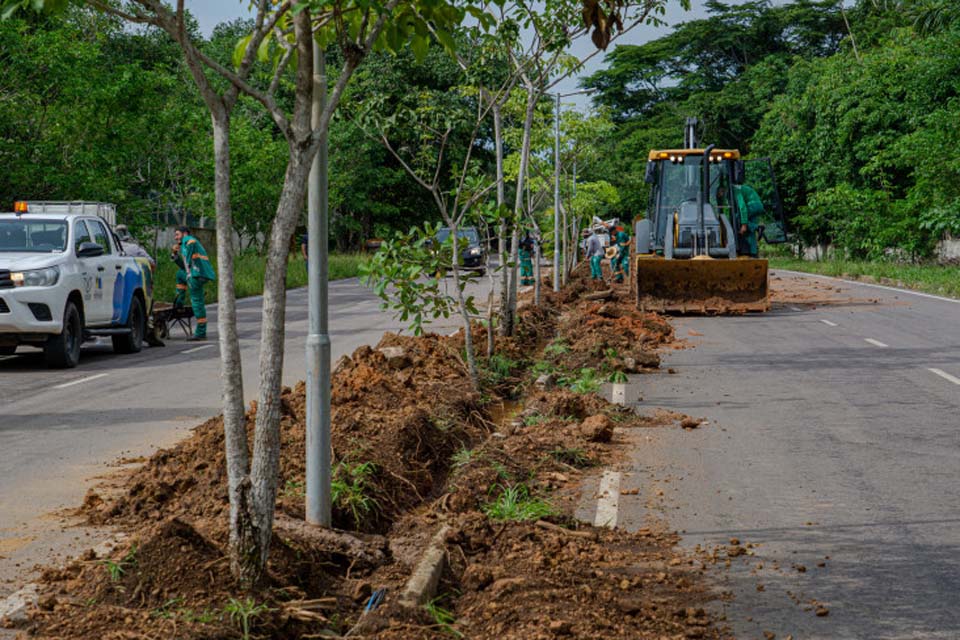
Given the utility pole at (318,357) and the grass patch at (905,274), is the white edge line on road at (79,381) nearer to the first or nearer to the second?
the utility pole at (318,357)

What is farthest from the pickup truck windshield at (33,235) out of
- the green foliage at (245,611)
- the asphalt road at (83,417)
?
the green foliage at (245,611)

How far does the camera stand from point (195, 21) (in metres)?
67.6

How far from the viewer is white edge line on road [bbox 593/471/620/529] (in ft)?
23.2

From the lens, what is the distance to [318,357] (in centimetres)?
610

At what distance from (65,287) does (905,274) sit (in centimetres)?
2605

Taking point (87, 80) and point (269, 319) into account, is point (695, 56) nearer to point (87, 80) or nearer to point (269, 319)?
point (87, 80)

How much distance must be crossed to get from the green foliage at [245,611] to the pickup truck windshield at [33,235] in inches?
476

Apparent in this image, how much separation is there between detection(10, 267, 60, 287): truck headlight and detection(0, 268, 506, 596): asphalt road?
1066 millimetres

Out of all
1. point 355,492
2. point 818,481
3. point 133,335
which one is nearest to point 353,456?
point 355,492

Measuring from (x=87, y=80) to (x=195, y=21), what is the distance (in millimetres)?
42441

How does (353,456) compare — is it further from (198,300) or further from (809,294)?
(809,294)

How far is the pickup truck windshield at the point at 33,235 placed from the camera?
52.7 feet

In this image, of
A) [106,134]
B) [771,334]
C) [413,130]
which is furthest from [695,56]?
[413,130]

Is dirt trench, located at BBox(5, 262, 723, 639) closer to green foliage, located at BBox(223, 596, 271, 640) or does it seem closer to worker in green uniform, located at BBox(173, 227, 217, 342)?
green foliage, located at BBox(223, 596, 271, 640)
